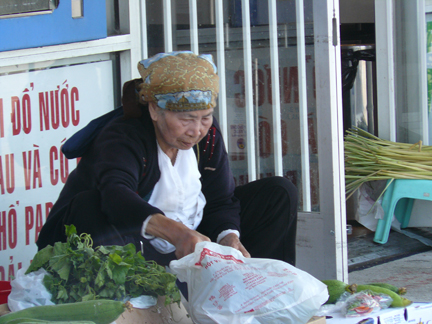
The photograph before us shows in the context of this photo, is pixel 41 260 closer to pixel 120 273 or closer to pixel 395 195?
pixel 120 273

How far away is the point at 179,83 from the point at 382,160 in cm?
249

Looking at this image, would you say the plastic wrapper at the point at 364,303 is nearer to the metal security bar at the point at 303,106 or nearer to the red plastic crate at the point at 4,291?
the metal security bar at the point at 303,106

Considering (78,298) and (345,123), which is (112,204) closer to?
(78,298)

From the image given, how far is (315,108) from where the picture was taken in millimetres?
2617

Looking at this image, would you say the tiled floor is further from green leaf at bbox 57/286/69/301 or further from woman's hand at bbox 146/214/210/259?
green leaf at bbox 57/286/69/301

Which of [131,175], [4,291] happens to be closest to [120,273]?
[131,175]

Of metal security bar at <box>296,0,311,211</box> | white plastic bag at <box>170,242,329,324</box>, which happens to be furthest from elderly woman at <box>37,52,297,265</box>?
metal security bar at <box>296,0,311,211</box>

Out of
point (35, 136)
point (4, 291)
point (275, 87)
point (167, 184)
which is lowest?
point (4, 291)

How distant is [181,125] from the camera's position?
1.89m

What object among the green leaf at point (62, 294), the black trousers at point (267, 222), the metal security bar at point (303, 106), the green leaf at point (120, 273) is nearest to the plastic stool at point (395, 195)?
the metal security bar at point (303, 106)

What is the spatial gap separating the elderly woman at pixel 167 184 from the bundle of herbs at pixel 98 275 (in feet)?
0.42

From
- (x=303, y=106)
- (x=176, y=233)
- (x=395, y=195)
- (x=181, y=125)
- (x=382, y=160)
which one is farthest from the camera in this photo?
(x=382, y=160)

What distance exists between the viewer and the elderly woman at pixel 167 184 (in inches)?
67.6

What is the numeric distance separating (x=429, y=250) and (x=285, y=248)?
2070 millimetres
